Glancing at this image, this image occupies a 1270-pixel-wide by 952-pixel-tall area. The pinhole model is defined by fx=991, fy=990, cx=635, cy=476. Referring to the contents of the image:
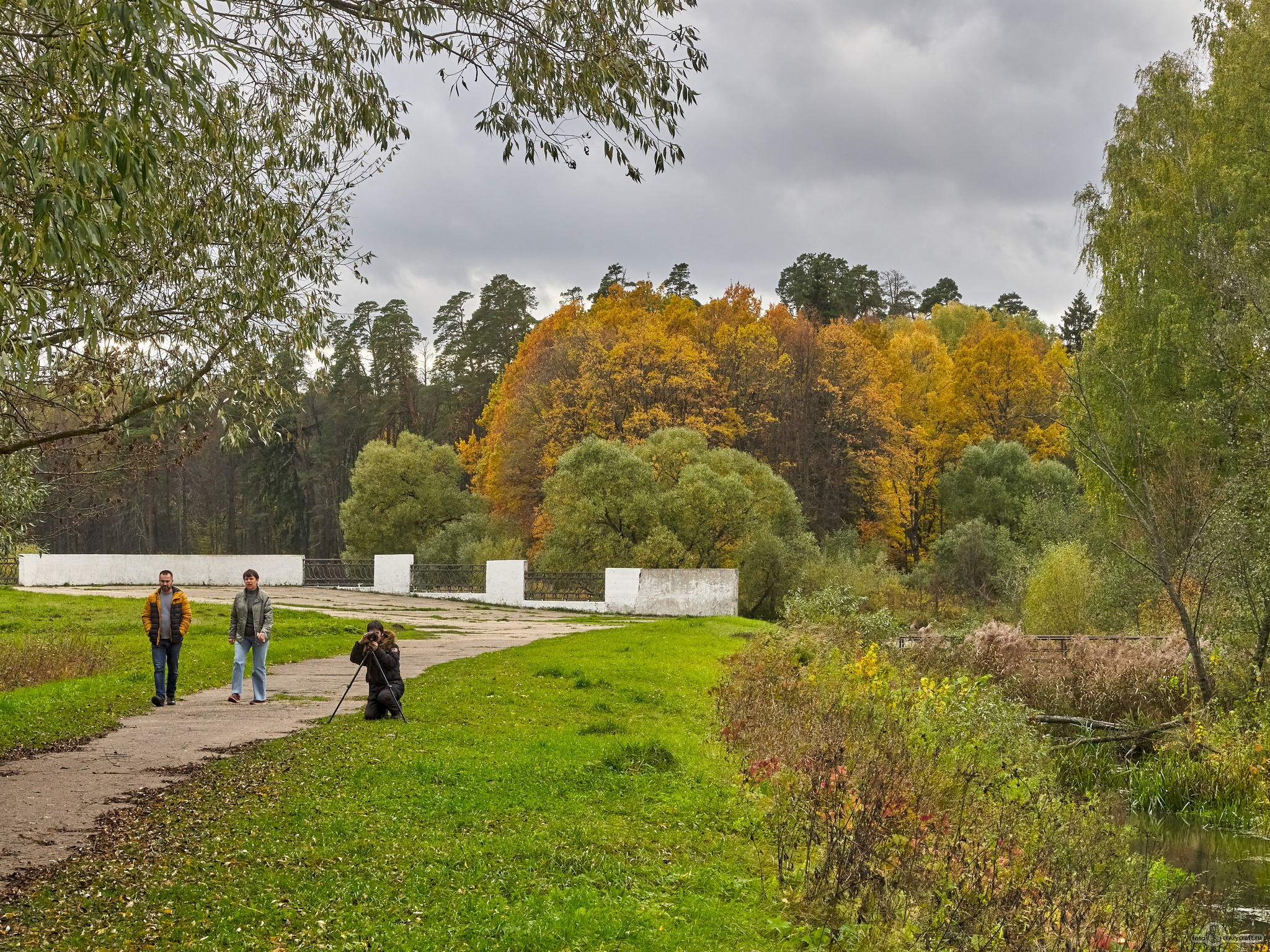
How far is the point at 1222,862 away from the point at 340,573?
127ft

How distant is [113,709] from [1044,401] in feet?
162

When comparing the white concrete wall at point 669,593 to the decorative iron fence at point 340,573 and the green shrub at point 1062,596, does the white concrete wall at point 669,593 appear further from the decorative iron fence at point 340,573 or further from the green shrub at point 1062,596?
the decorative iron fence at point 340,573

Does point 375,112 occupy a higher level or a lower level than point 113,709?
higher

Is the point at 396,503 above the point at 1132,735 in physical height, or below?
above

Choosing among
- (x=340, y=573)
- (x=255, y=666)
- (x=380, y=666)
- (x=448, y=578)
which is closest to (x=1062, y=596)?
(x=380, y=666)

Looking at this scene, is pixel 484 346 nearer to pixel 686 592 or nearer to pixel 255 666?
pixel 686 592

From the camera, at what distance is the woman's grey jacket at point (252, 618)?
1237 cm

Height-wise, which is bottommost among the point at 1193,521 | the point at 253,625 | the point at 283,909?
the point at 283,909

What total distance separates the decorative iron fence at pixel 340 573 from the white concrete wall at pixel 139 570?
1.08 metres

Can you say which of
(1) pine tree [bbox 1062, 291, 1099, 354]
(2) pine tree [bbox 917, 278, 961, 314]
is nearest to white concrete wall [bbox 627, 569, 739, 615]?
(1) pine tree [bbox 1062, 291, 1099, 354]

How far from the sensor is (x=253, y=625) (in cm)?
1241

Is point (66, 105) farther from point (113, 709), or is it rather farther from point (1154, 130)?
point (1154, 130)

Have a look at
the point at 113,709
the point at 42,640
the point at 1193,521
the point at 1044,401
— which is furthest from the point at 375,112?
the point at 1044,401

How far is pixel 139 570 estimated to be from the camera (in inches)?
1603
